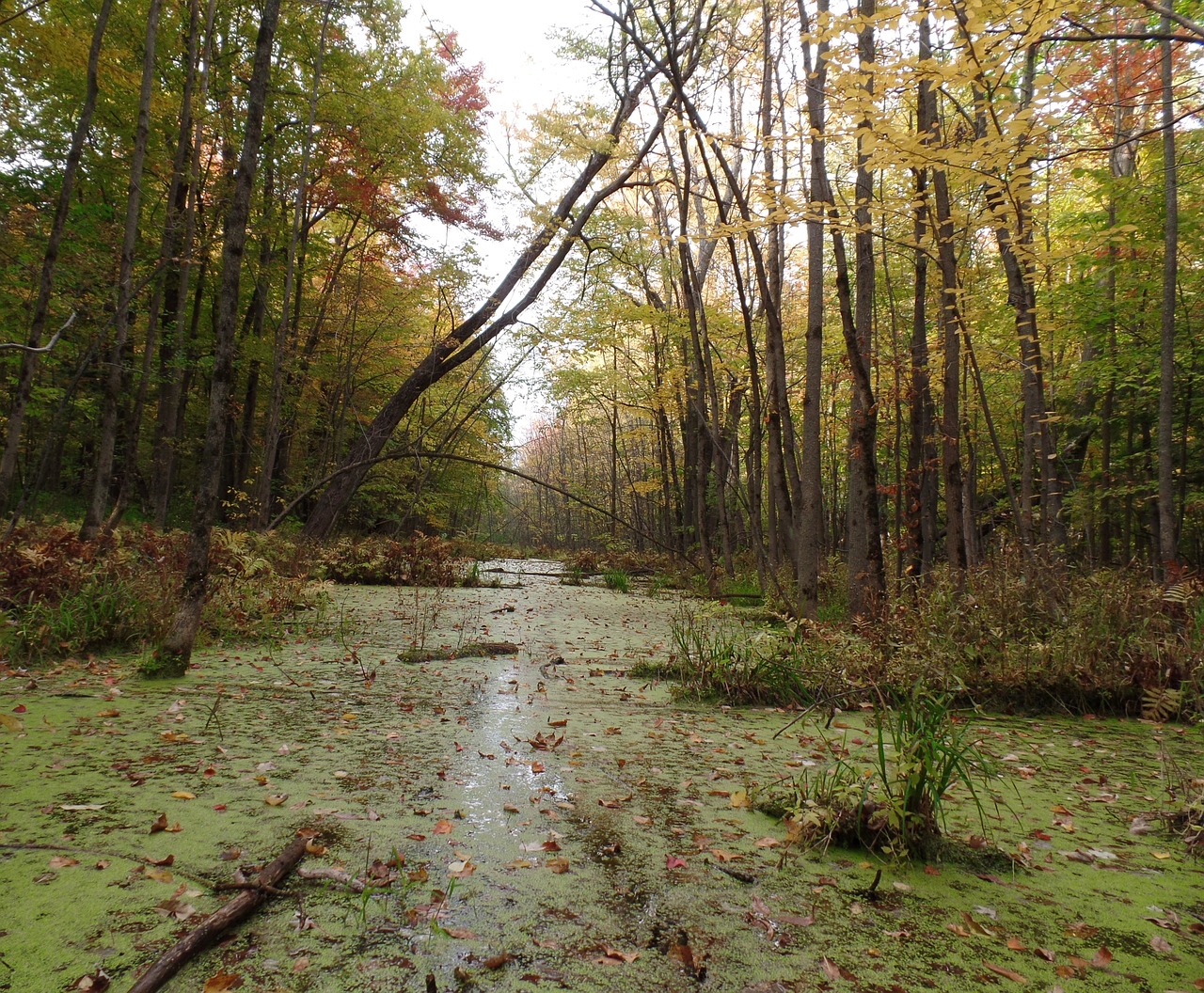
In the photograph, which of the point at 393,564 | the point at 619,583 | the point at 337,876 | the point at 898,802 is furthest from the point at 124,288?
the point at 619,583

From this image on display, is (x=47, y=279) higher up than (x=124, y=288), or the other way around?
(x=124, y=288)

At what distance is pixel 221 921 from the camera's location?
1.34 m

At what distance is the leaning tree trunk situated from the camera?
135 inches

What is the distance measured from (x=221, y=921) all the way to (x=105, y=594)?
3.57 meters

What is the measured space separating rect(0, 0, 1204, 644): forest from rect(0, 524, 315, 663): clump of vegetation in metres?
0.51

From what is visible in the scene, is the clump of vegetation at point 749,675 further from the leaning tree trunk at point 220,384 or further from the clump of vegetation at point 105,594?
the clump of vegetation at point 105,594

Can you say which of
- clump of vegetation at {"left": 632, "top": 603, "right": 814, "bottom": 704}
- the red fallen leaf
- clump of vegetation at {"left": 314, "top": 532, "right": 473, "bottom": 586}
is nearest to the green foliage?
clump of vegetation at {"left": 632, "top": 603, "right": 814, "bottom": 704}

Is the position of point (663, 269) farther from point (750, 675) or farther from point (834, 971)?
point (834, 971)

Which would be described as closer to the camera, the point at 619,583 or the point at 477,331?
the point at 477,331

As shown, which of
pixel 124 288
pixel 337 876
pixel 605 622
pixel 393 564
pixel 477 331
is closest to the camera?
pixel 337 876

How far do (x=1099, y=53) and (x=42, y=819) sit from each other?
9.87 metres

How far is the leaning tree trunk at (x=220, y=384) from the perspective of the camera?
3418mm

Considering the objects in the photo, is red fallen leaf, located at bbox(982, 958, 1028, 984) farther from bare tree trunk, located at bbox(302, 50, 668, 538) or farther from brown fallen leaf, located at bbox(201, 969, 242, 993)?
bare tree trunk, located at bbox(302, 50, 668, 538)

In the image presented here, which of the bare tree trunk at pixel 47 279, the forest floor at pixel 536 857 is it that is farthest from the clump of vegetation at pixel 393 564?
the forest floor at pixel 536 857
